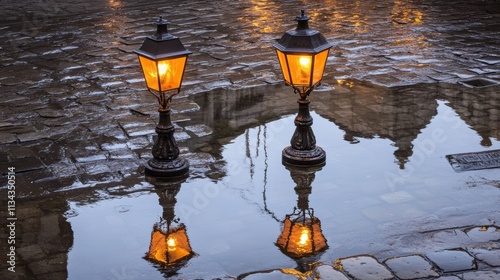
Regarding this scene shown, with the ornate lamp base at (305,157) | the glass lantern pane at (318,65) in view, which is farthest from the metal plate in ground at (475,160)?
the glass lantern pane at (318,65)

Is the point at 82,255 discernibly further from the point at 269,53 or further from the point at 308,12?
the point at 308,12

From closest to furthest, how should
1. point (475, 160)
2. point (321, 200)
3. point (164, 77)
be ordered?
1. point (321, 200)
2. point (164, 77)
3. point (475, 160)

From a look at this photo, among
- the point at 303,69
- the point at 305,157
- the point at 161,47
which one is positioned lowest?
the point at 305,157

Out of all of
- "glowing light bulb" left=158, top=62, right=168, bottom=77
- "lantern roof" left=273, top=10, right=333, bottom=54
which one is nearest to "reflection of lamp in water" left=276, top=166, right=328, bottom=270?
"lantern roof" left=273, top=10, right=333, bottom=54

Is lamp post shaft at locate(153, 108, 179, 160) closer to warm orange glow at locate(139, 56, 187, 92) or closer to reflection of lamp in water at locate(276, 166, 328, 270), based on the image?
warm orange glow at locate(139, 56, 187, 92)

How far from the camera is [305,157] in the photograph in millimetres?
8641

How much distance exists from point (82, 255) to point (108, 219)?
2.50 feet

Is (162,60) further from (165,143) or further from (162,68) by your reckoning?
(165,143)

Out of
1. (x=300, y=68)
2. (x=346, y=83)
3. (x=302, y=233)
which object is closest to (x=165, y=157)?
(x=300, y=68)

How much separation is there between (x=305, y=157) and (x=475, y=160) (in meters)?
1.78

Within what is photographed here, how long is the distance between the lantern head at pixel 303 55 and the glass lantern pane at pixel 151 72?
4.33 ft

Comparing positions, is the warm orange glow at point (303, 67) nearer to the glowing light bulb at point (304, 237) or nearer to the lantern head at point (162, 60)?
the lantern head at point (162, 60)

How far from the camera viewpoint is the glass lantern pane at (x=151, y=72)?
26.5 feet

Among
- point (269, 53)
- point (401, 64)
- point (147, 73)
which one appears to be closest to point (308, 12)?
point (269, 53)
